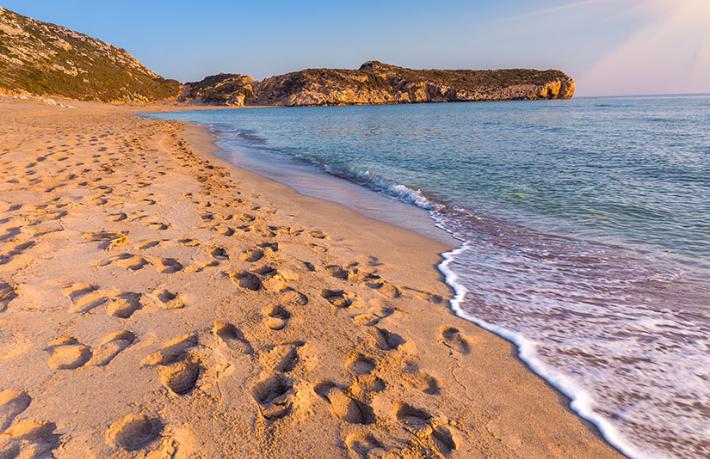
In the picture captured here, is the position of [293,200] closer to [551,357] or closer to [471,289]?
[471,289]

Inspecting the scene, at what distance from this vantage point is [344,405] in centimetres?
248

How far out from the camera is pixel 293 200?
8.56 meters

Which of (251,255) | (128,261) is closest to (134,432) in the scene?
(128,261)

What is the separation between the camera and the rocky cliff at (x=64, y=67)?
6462cm

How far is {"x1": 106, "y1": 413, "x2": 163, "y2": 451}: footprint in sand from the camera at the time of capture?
2041 millimetres

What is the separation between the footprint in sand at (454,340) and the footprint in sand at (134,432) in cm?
234

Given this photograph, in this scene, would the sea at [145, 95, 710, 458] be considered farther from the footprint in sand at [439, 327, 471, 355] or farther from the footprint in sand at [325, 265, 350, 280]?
the footprint in sand at [325, 265, 350, 280]

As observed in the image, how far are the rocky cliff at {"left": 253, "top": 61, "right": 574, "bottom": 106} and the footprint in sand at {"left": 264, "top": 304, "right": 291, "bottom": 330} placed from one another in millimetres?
130296

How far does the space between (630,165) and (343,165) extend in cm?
1051

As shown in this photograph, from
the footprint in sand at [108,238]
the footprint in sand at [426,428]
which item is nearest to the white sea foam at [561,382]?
the footprint in sand at [426,428]

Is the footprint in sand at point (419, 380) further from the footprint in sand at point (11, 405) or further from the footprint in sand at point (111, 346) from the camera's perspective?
the footprint in sand at point (11, 405)

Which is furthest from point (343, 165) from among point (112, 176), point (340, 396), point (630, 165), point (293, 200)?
point (340, 396)

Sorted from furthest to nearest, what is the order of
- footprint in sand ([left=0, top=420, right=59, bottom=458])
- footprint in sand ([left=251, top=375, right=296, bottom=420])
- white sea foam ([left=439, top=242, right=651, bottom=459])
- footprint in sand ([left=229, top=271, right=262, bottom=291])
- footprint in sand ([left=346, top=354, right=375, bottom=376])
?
footprint in sand ([left=229, top=271, right=262, bottom=291])
footprint in sand ([left=346, top=354, right=375, bottom=376])
white sea foam ([left=439, top=242, right=651, bottom=459])
footprint in sand ([left=251, top=375, right=296, bottom=420])
footprint in sand ([left=0, top=420, right=59, bottom=458])

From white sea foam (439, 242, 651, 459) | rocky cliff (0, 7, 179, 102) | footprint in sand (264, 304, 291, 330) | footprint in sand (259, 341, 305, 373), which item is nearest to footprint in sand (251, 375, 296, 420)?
footprint in sand (259, 341, 305, 373)
